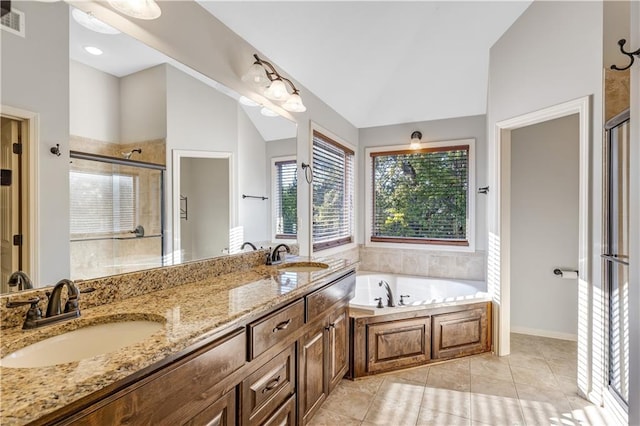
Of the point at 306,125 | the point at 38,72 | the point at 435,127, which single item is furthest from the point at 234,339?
the point at 435,127

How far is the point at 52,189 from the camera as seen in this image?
3.62 ft

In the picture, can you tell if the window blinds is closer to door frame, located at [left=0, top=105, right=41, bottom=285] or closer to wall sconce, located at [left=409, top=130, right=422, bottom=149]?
wall sconce, located at [left=409, top=130, right=422, bottom=149]

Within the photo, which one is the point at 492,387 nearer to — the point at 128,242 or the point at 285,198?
the point at 285,198

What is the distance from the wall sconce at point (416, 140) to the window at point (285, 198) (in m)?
1.83

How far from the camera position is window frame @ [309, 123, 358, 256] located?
9.48ft

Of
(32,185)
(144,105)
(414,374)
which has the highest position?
(144,105)

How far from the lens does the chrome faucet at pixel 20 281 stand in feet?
3.27

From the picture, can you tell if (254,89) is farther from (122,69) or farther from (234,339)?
(234,339)

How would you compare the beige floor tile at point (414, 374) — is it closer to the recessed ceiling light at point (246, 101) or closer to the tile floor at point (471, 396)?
the tile floor at point (471, 396)

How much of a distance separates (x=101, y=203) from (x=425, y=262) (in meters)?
3.36

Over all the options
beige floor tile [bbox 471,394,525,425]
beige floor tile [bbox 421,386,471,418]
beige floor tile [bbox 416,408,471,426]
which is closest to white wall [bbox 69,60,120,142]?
beige floor tile [bbox 416,408,471,426]

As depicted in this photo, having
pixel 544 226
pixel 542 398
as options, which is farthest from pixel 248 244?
pixel 544 226

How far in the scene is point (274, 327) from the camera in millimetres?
1360

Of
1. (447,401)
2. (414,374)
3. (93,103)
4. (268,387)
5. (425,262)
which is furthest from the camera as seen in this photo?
(425,262)
